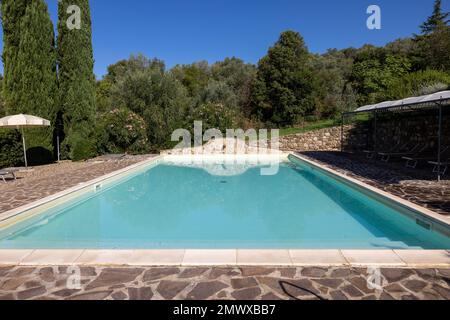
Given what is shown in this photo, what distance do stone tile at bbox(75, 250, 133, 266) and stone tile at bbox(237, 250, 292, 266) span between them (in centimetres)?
120

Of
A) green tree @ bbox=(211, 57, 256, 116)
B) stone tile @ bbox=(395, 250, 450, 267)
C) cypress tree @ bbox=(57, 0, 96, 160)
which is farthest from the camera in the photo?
green tree @ bbox=(211, 57, 256, 116)

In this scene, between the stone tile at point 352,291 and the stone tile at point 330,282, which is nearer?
the stone tile at point 352,291

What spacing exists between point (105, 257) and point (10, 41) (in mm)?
12058

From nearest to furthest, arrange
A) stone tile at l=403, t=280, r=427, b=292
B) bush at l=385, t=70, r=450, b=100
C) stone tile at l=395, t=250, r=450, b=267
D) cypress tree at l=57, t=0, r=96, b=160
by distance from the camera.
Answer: stone tile at l=403, t=280, r=427, b=292
stone tile at l=395, t=250, r=450, b=267
cypress tree at l=57, t=0, r=96, b=160
bush at l=385, t=70, r=450, b=100

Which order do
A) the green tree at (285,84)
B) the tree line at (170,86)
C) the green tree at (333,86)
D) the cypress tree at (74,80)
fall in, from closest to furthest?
the tree line at (170,86) < the cypress tree at (74,80) < the green tree at (333,86) < the green tree at (285,84)

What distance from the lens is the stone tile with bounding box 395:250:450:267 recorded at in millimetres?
2973

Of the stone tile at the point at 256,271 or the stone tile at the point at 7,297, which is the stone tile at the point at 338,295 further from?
the stone tile at the point at 7,297

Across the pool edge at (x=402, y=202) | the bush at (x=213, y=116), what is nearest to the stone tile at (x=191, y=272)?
the pool edge at (x=402, y=202)

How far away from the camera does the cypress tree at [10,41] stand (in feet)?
36.8

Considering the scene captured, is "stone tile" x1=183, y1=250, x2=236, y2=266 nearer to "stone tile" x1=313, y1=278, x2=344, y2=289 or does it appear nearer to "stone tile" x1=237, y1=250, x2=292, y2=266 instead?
"stone tile" x1=237, y1=250, x2=292, y2=266

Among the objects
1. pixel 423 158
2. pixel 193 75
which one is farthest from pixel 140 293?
pixel 193 75

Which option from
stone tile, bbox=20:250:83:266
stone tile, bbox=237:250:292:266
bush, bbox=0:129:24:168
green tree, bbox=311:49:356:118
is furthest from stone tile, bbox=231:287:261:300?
green tree, bbox=311:49:356:118

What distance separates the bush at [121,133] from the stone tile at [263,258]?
11.8m

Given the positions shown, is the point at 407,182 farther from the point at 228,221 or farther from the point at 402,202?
the point at 228,221
